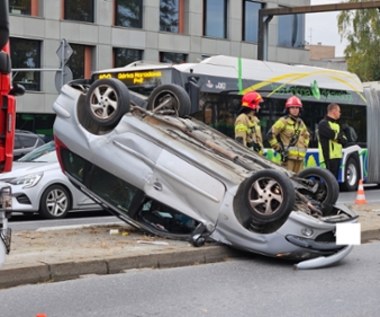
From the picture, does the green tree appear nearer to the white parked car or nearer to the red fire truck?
the white parked car

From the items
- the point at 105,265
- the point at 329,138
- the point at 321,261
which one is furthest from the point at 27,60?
the point at 321,261

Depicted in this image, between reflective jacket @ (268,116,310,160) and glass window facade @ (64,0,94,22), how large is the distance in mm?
25373

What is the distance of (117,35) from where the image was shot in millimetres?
36438

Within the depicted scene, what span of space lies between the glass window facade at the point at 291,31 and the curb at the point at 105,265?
3643cm

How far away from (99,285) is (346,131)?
609 inches

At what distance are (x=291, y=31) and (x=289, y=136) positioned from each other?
34.0 meters

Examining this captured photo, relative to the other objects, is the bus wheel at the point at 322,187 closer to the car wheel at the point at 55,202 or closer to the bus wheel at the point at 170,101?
the bus wheel at the point at 170,101

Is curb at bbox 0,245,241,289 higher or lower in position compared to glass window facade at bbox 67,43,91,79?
lower

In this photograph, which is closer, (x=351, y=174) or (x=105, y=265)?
(x=105, y=265)

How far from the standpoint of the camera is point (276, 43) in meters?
43.3

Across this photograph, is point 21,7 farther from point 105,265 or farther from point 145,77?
point 105,265

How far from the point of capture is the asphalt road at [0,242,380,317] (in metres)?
6.34

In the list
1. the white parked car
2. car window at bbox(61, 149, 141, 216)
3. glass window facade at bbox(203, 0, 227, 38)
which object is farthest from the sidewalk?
glass window facade at bbox(203, 0, 227, 38)

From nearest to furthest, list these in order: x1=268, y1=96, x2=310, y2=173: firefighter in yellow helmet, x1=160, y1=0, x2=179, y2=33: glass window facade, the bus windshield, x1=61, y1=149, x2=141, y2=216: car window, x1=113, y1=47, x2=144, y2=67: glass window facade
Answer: x1=61, y1=149, x2=141, y2=216: car window → x1=268, y1=96, x2=310, y2=173: firefighter in yellow helmet → the bus windshield → x1=113, y1=47, x2=144, y2=67: glass window facade → x1=160, y1=0, x2=179, y2=33: glass window facade
